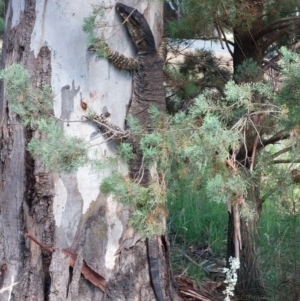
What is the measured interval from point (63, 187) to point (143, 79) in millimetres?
773

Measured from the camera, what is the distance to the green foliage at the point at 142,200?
3.20m

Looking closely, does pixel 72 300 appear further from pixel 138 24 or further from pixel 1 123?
pixel 138 24

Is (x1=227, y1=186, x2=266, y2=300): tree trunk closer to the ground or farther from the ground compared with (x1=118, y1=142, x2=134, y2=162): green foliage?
closer to the ground

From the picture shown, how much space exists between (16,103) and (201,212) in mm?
3771

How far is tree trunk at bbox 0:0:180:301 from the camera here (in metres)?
3.74

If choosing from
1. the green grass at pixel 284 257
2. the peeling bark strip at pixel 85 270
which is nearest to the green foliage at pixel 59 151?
the peeling bark strip at pixel 85 270

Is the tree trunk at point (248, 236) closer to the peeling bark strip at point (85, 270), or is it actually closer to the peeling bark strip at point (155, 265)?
the peeling bark strip at point (155, 265)

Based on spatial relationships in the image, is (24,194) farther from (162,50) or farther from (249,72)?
(249,72)

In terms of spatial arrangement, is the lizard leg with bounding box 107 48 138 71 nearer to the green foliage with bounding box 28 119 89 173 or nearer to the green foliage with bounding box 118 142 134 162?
the green foliage with bounding box 118 142 134 162

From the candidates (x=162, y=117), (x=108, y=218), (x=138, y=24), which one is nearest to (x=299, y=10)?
(x=138, y=24)

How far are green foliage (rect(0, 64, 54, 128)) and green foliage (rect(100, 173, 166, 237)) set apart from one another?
0.47 metres

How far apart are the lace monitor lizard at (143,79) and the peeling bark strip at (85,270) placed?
1.04ft

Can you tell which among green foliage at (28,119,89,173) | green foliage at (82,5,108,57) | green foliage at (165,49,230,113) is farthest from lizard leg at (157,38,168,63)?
green foliage at (28,119,89,173)

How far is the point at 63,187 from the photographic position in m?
3.74
